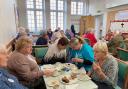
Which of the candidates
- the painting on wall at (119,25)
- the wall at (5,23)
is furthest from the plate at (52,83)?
the painting on wall at (119,25)

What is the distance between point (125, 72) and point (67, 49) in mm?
1401

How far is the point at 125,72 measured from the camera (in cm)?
189

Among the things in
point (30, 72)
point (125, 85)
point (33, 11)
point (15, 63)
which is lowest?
point (125, 85)

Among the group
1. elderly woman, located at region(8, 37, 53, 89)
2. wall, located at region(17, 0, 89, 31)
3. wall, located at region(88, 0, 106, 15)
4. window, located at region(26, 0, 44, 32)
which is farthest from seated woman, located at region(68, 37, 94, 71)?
window, located at region(26, 0, 44, 32)

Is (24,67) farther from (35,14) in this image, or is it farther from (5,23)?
(35,14)

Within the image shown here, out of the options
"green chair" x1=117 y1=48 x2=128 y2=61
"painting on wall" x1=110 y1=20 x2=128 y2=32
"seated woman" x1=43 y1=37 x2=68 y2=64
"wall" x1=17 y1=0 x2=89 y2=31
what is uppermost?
"wall" x1=17 y1=0 x2=89 y2=31

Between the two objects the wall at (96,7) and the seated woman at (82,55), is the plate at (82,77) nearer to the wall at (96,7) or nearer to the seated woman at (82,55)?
the seated woman at (82,55)

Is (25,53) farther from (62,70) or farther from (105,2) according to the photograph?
(105,2)

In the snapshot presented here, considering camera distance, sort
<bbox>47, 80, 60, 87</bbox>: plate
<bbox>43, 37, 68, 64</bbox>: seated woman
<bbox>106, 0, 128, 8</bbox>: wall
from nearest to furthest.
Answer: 1. <bbox>47, 80, 60, 87</bbox>: plate
2. <bbox>43, 37, 68, 64</bbox>: seated woman
3. <bbox>106, 0, 128, 8</bbox>: wall

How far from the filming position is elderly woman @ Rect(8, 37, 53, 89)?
186 cm

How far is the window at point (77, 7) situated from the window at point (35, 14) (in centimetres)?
213

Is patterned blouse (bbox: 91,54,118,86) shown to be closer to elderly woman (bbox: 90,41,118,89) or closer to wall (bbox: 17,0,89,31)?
elderly woman (bbox: 90,41,118,89)

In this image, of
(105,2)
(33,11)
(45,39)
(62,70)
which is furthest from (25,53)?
(33,11)

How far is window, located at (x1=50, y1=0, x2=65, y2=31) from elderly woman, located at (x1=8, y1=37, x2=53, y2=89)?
7.80m
